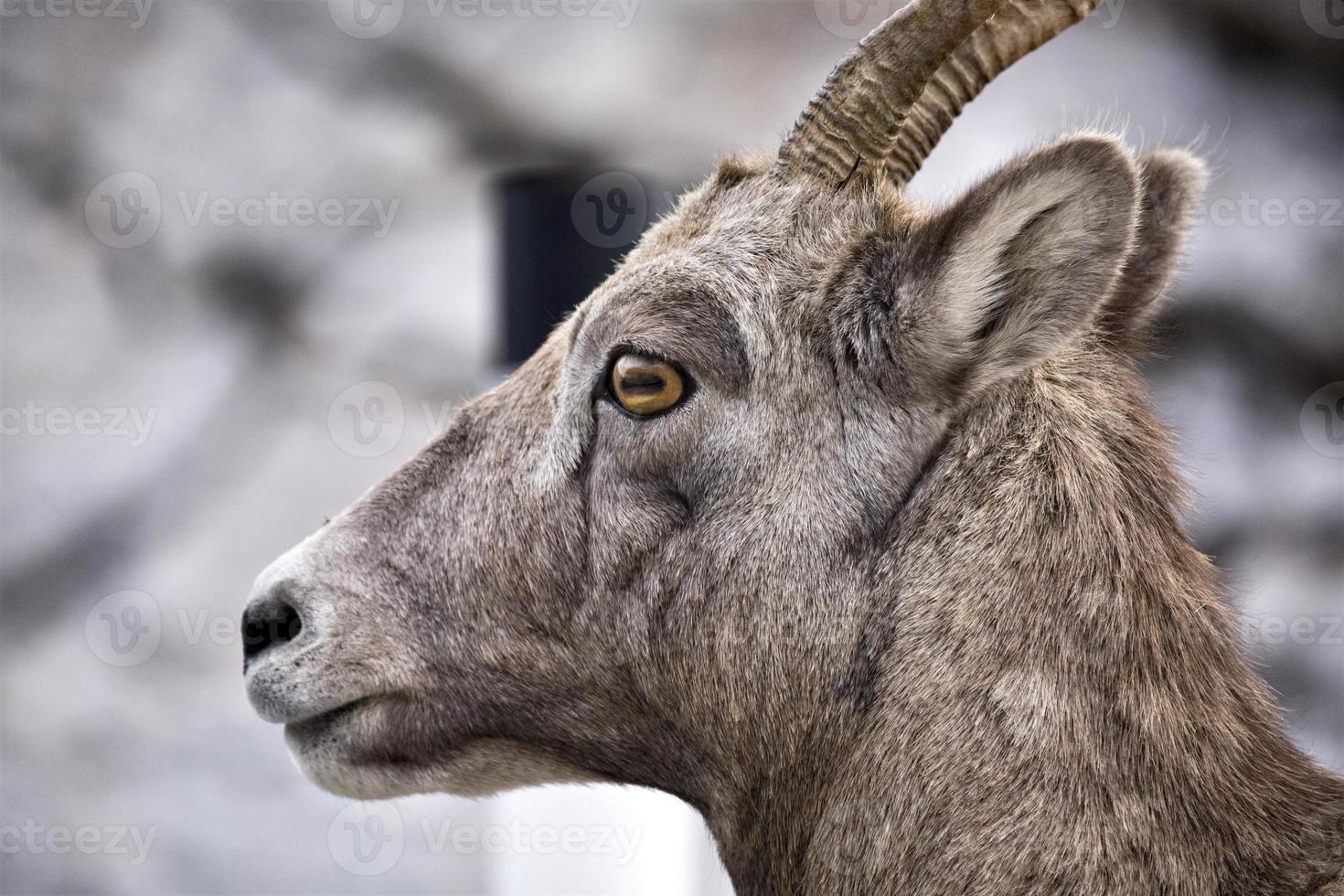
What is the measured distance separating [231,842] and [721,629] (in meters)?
7.13

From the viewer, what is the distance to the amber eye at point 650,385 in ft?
9.25

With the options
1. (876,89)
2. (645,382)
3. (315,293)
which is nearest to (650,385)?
(645,382)

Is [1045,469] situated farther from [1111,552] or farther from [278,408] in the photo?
[278,408]

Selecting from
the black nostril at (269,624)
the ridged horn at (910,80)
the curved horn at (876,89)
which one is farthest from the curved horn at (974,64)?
the black nostril at (269,624)

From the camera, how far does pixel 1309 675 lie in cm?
928

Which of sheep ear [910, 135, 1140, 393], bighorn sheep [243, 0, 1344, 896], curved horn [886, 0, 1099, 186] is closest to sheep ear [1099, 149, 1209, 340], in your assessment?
bighorn sheep [243, 0, 1344, 896]

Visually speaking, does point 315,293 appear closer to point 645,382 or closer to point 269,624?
point 269,624

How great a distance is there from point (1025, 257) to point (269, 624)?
178 cm

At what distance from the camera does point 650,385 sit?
283 centimetres

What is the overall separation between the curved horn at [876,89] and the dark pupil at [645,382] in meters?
0.58

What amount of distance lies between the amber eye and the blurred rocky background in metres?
6.30

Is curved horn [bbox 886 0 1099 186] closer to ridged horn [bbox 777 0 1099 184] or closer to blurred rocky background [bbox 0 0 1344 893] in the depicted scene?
ridged horn [bbox 777 0 1099 184]

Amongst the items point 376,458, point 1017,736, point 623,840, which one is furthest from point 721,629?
point 376,458

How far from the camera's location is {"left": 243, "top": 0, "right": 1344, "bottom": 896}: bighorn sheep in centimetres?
249
